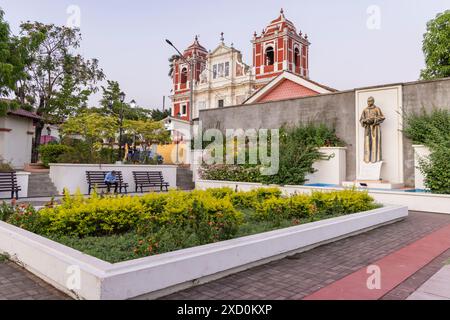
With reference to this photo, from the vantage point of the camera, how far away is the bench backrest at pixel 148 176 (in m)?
16.0

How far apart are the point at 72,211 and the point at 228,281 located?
285 cm

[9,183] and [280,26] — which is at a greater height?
[280,26]

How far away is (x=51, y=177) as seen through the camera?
1437 centimetres

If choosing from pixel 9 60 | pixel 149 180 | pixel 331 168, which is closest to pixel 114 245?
pixel 149 180

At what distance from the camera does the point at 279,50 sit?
39.2 metres

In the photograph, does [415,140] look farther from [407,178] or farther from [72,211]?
[72,211]

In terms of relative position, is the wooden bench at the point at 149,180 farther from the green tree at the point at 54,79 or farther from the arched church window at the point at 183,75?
the arched church window at the point at 183,75

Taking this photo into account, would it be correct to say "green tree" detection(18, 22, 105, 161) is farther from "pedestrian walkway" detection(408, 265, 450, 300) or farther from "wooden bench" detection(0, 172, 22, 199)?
"pedestrian walkway" detection(408, 265, 450, 300)

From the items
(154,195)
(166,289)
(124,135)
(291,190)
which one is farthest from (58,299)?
(124,135)

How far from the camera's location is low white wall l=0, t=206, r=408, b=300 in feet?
11.2

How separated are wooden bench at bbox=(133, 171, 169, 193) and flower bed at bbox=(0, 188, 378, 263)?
352 inches

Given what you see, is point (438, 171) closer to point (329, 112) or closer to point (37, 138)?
point (329, 112)

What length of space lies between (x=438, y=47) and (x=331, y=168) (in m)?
12.3

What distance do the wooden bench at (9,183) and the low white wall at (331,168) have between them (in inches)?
457
